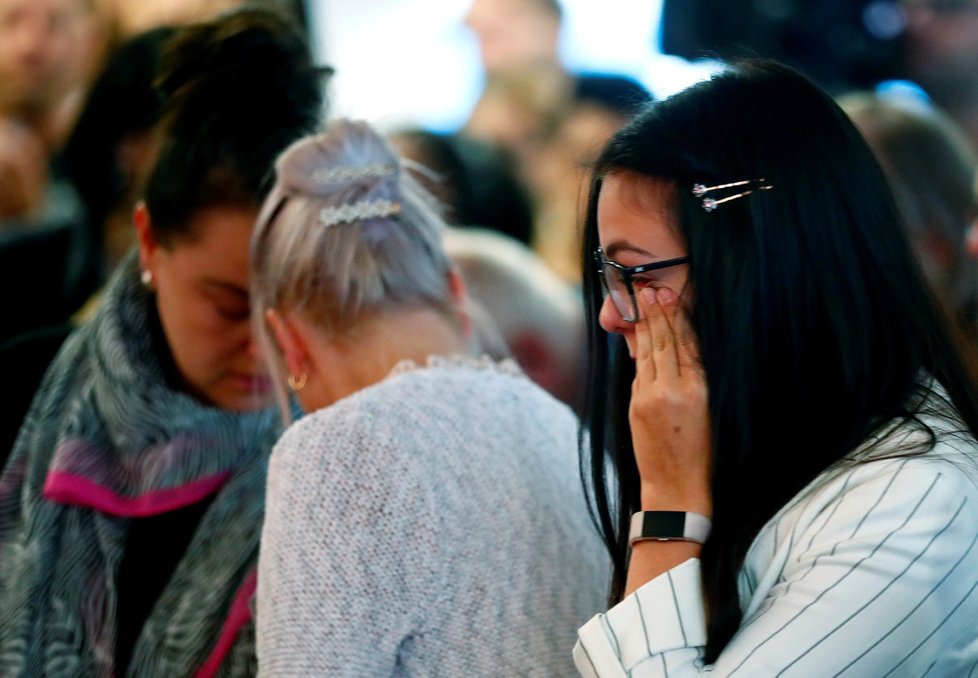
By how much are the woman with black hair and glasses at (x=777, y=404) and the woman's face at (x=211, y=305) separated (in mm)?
747

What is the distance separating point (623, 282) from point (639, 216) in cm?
7

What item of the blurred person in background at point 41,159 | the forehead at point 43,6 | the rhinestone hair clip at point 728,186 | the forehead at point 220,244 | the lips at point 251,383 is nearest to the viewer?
Answer: the rhinestone hair clip at point 728,186

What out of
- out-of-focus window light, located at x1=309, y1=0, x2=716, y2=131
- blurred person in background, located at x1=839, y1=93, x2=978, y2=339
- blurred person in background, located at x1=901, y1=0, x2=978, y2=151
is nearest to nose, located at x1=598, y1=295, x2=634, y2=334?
blurred person in background, located at x1=839, y1=93, x2=978, y2=339

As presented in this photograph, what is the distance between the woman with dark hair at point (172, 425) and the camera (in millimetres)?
1772

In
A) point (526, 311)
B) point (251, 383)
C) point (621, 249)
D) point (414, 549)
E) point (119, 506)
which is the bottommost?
point (526, 311)

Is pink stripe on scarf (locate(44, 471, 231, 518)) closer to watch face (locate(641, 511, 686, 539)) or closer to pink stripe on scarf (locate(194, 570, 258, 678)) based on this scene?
pink stripe on scarf (locate(194, 570, 258, 678))

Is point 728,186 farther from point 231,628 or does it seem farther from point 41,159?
Answer: point 41,159

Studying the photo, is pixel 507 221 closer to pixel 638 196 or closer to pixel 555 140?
pixel 555 140

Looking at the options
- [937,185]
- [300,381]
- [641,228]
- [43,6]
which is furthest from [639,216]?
[43,6]

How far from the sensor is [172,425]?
1.87 metres

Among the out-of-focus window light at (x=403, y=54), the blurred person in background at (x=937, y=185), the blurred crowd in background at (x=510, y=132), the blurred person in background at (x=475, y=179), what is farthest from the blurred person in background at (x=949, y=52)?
the out-of-focus window light at (x=403, y=54)

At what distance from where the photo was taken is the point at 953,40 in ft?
10.5

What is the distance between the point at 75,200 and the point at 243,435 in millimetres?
1369

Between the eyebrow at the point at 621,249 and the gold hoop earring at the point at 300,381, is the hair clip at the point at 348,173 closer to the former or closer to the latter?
the gold hoop earring at the point at 300,381
